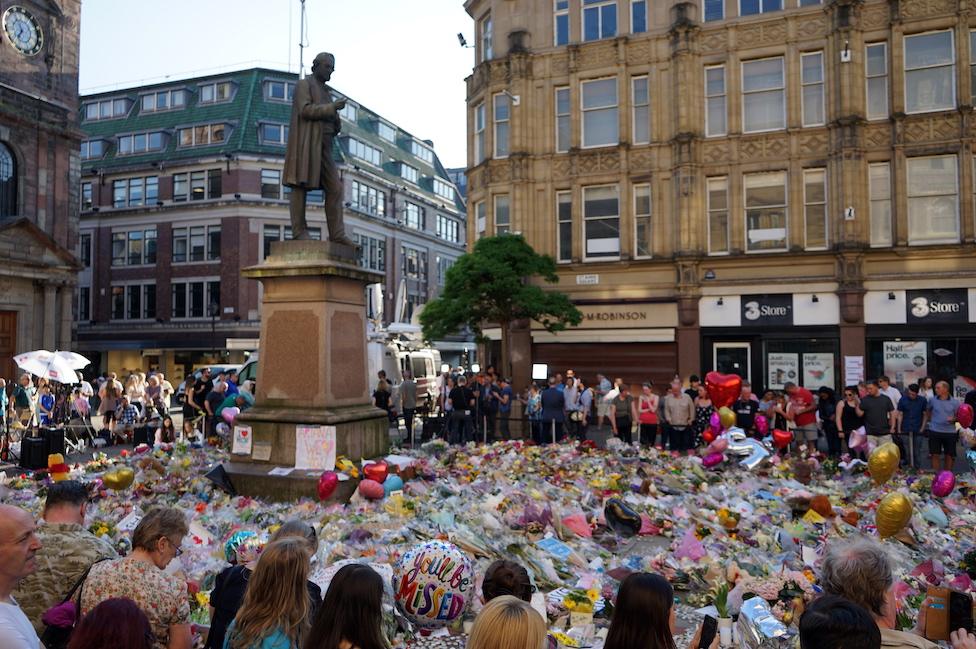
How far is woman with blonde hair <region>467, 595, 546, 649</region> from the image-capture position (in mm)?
2721

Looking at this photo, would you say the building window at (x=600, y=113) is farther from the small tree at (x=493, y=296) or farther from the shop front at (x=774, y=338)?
the shop front at (x=774, y=338)

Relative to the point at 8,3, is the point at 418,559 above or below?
below

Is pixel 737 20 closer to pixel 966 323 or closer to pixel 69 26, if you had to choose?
pixel 966 323

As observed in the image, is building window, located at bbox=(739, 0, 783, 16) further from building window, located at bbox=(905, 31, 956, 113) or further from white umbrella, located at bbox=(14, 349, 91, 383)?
white umbrella, located at bbox=(14, 349, 91, 383)

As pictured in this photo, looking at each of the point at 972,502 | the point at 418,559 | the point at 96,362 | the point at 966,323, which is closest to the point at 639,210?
the point at 966,323

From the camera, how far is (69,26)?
34.9m

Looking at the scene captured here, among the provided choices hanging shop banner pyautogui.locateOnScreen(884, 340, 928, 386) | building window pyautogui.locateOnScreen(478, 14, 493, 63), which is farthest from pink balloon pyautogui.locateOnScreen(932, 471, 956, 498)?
building window pyautogui.locateOnScreen(478, 14, 493, 63)

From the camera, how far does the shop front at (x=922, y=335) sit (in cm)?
2111

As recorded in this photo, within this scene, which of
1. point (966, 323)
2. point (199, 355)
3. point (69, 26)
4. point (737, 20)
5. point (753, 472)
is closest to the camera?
point (753, 472)

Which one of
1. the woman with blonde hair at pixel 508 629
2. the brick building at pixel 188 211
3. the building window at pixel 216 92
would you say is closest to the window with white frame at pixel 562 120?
the brick building at pixel 188 211

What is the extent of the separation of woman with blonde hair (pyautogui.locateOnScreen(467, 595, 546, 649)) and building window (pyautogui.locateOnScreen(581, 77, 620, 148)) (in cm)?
2407

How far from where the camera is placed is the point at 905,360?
71.3 feet

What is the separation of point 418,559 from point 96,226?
163 feet

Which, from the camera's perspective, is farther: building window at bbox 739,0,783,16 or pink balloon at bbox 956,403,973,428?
building window at bbox 739,0,783,16
